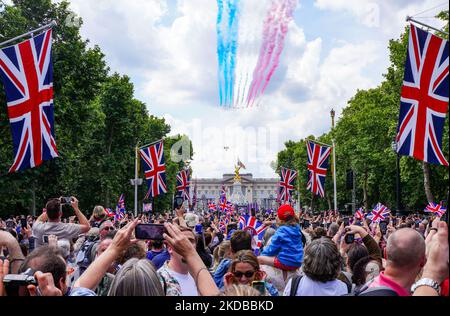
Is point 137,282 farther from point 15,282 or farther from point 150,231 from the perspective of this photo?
point 15,282

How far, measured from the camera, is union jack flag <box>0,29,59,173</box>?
10.1 metres

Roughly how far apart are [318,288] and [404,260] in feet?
4.04

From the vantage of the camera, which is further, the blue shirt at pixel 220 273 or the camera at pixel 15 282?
the blue shirt at pixel 220 273

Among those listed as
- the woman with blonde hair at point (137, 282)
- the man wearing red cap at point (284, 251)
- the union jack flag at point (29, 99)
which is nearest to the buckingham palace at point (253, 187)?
the union jack flag at point (29, 99)

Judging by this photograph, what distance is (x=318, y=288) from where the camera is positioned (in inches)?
185

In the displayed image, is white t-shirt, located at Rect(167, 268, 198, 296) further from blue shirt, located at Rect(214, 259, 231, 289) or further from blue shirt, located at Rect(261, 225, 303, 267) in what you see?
blue shirt, located at Rect(261, 225, 303, 267)

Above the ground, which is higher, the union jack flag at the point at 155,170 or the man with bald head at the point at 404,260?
the union jack flag at the point at 155,170

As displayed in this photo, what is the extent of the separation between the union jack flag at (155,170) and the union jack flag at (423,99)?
16910 millimetres

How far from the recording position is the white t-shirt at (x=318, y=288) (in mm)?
4680

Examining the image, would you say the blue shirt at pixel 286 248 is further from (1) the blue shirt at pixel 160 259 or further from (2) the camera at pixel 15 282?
(2) the camera at pixel 15 282

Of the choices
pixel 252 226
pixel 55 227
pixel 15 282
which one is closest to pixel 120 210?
pixel 252 226

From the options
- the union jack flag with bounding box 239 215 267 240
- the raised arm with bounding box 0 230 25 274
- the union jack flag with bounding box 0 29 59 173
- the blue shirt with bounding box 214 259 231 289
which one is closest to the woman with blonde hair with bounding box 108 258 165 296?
the raised arm with bounding box 0 230 25 274
